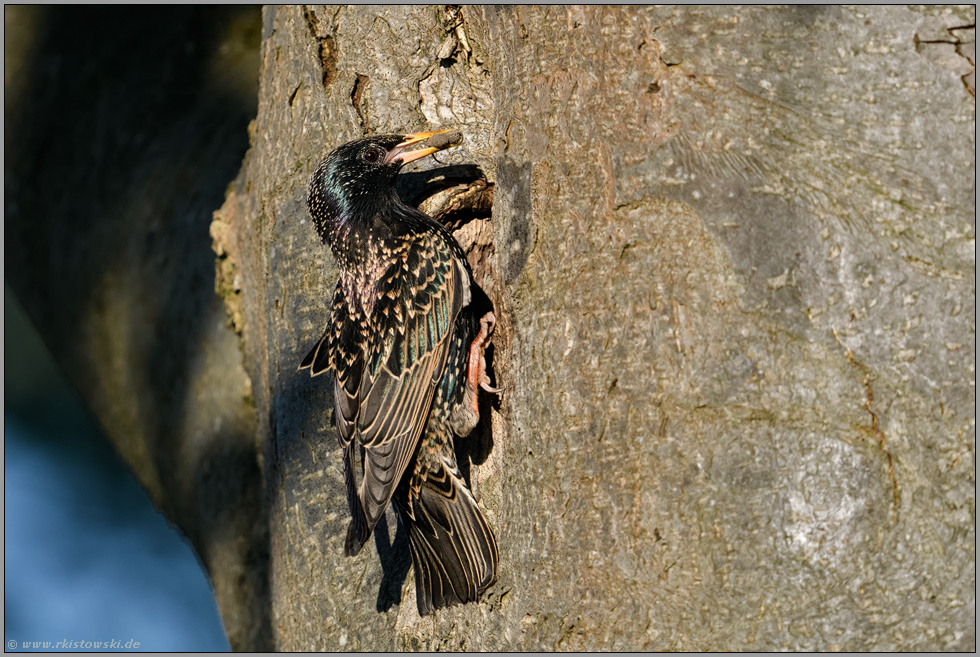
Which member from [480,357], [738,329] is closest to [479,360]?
[480,357]

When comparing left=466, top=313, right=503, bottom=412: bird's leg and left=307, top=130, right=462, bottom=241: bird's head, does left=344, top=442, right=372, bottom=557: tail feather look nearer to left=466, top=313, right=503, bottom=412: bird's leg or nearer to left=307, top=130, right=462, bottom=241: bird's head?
left=466, top=313, right=503, bottom=412: bird's leg

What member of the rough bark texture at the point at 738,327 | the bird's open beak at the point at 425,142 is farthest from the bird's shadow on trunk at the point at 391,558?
the bird's open beak at the point at 425,142

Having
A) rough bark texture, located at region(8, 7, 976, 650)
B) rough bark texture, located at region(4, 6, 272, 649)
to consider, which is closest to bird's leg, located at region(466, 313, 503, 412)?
rough bark texture, located at region(8, 7, 976, 650)

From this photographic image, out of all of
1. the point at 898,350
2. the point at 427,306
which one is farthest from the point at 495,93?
the point at 898,350

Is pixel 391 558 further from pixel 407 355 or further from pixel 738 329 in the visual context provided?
pixel 738 329

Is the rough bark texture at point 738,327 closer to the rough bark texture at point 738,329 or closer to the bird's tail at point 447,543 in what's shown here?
the rough bark texture at point 738,329

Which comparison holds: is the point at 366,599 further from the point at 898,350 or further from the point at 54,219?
the point at 54,219
